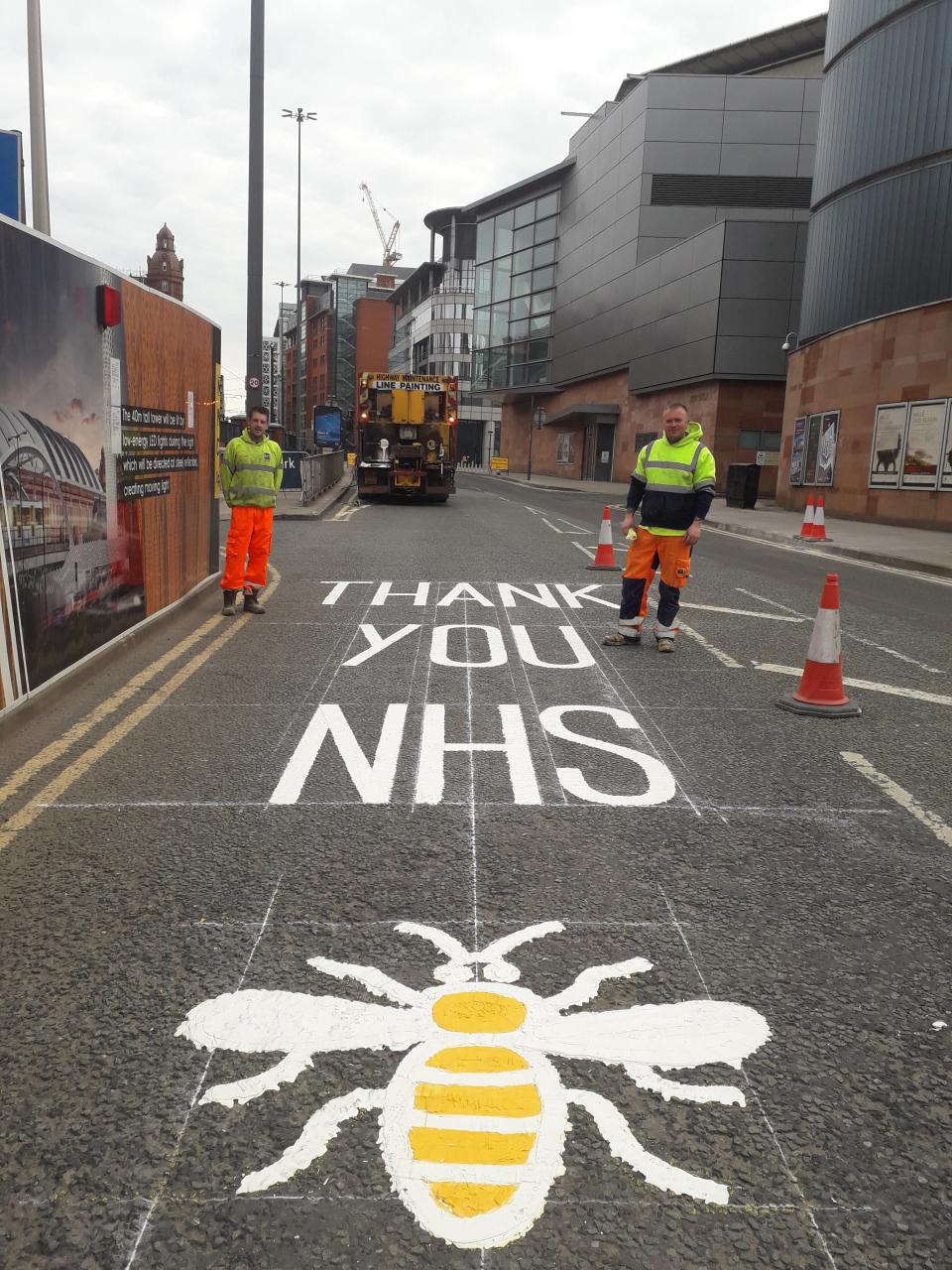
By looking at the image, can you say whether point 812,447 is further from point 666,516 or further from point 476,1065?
point 476,1065

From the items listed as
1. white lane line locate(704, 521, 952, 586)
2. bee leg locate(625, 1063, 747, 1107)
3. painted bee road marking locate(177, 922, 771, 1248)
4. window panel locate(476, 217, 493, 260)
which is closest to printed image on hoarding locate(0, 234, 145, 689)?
painted bee road marking locate(177, 922, 771, 1248)

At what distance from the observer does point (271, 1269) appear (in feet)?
6.63

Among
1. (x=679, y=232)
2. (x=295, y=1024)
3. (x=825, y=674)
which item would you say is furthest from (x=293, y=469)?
(x=679, y=232)

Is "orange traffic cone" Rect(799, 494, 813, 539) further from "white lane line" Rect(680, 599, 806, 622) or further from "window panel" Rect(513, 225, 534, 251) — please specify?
"window panel" Rect(513, 225, 534, 251)

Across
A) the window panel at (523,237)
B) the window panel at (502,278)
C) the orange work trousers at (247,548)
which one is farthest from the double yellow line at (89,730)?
the window panel at (502,278)

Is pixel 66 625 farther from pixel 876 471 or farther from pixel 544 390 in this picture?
pixel 544 390

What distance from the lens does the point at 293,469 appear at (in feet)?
86.2

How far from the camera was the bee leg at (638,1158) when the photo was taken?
2.24 meters

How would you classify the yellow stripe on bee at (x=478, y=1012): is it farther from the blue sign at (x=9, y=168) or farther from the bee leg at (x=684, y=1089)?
the blue sign at (x=9, y=168)

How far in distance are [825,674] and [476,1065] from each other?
452cm

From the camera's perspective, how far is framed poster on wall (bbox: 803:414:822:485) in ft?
91.2

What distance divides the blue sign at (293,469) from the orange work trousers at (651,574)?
1875cm

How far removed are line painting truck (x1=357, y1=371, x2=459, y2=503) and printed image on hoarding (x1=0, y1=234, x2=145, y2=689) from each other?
19144 millimetres

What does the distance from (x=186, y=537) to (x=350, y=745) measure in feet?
18.4
